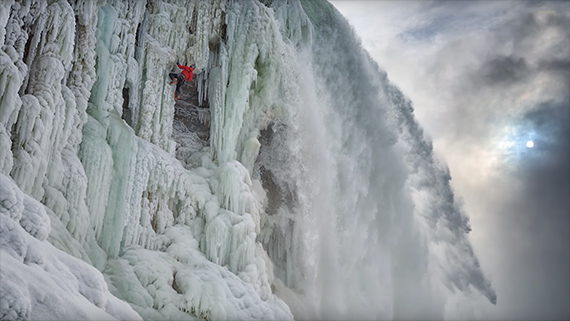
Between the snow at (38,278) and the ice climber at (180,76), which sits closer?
the snow at (38,278)

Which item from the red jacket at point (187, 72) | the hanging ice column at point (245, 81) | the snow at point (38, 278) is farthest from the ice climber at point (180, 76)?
the snow at point (38, 278)

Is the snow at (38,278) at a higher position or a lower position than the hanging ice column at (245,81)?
lower

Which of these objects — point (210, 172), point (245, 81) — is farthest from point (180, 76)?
point (210, 172)

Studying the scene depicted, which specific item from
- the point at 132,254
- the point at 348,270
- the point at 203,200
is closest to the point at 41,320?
the point at 132,254

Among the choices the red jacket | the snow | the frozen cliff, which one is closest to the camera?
the snow

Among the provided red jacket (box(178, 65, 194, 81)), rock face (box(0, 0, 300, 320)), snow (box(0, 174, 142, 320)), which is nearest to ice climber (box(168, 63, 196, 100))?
red jacket (box(178, 65, 194, 81))

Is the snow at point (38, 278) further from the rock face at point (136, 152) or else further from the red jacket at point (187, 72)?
the red jacket at point (187, 72)

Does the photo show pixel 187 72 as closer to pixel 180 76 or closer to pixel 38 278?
pixel 180 76

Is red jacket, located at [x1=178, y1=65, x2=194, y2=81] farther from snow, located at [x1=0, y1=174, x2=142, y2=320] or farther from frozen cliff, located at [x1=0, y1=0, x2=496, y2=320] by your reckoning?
snow, located at [x1=0, y1=174, x2=142, y2=320]
